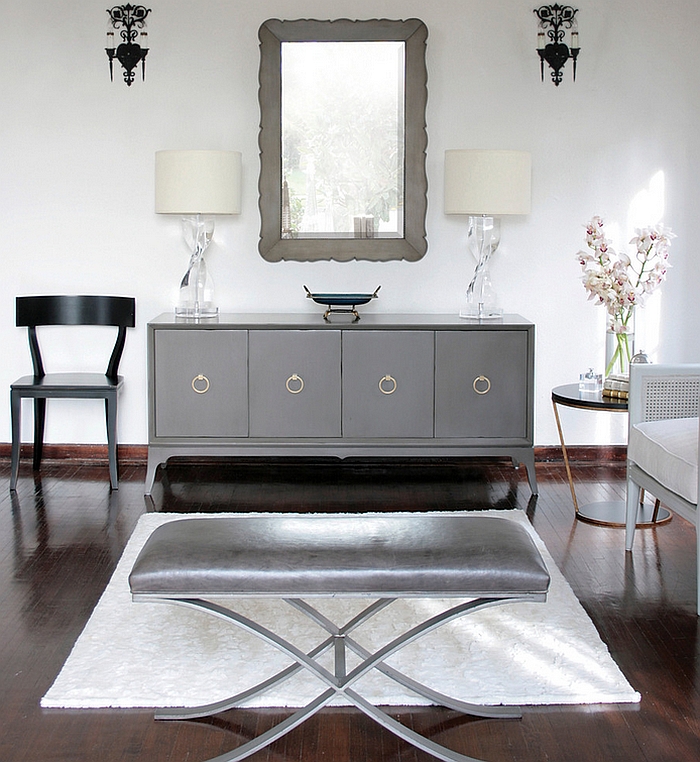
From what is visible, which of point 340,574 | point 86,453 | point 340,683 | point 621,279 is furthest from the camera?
point 86,453

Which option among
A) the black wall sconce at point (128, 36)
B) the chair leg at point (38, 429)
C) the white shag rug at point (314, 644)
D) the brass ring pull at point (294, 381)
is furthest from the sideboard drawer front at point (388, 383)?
the black wall sconce at point (128, 36)

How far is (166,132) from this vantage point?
4836 millimetres

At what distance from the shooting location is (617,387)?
153 inches

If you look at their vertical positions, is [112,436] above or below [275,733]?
above

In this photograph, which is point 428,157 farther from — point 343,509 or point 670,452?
point 670,452

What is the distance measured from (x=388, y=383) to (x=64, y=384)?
1486 mm

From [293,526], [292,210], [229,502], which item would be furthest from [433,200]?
[293,526]

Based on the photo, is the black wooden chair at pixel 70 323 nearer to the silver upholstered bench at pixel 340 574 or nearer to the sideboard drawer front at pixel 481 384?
the sideboard drawer front at pixel 481 384

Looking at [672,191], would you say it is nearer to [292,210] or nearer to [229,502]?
[292,210]

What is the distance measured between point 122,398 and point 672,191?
299 cm

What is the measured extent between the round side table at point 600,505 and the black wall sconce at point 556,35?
5.47 ft

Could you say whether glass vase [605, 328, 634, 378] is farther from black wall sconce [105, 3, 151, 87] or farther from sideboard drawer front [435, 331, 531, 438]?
black wall sconce [105, 3, 151, 87]

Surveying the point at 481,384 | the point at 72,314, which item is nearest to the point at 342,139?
the point at 481,384

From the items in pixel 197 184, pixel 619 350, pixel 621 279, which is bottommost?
pixel 619 350
